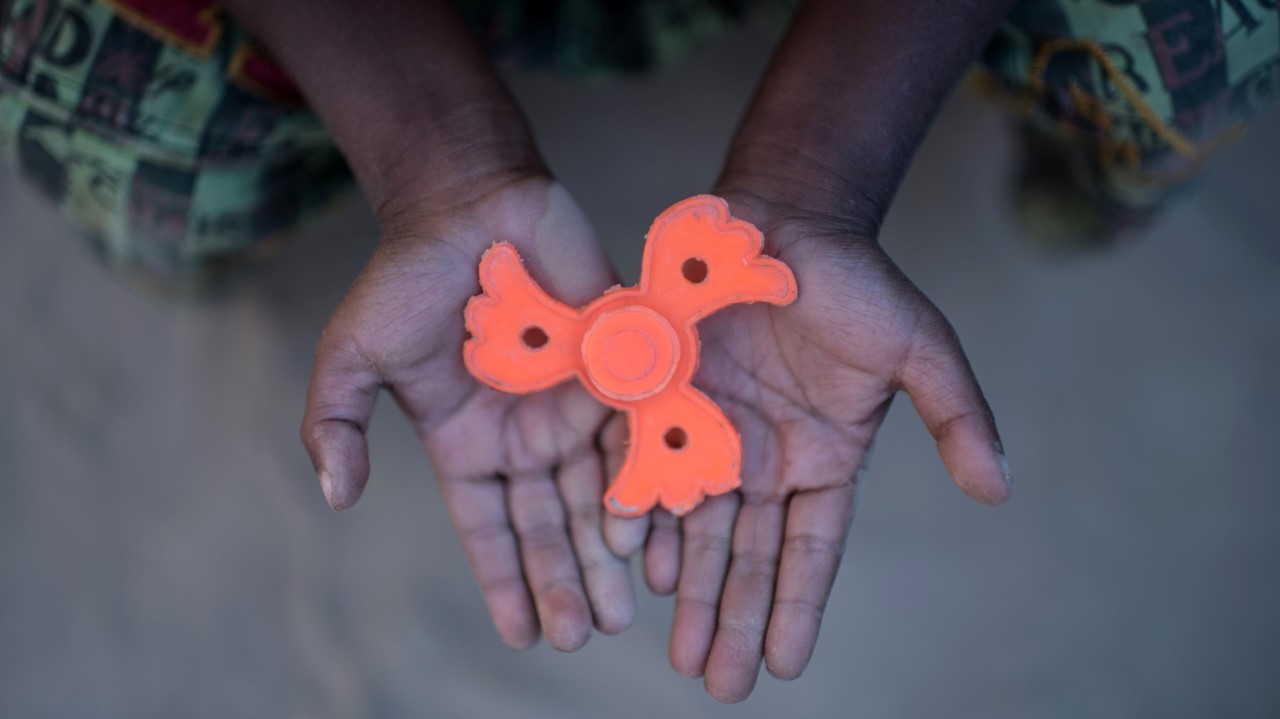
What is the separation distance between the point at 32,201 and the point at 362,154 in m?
1.10

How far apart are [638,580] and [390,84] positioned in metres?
0.91

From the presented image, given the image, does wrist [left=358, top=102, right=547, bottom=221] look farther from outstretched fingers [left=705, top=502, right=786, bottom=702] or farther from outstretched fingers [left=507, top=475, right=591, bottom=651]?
outstretched fingers [left=705, top=502, right=786, bottom=702]

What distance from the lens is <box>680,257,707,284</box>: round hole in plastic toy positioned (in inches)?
45.2

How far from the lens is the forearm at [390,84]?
1.19 metres

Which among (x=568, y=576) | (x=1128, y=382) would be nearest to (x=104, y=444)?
(x=568, y=576)

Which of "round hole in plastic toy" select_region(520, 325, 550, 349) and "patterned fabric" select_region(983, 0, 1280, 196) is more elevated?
"patterned fabric" select_region(983, 0, 1280, 196)

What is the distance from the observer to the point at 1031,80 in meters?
1.33

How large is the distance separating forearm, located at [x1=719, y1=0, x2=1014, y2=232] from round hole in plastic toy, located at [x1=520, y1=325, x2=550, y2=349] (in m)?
0.28

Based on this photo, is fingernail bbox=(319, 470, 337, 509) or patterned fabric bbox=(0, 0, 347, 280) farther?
patterned fabric bbox=(0, 0, 347, 280)

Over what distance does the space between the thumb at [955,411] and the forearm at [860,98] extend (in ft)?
0.59

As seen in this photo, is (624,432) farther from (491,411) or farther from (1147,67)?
(1147,67)

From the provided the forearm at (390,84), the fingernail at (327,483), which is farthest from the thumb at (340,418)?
the forearm at (390,84)

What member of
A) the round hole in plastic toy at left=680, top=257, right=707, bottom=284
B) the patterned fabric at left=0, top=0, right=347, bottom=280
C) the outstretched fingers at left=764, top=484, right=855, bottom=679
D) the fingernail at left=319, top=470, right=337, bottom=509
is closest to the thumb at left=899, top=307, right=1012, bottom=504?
the outstretched fingers at left=764, top=484, right=855, bottom=679

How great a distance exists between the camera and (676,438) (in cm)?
118
